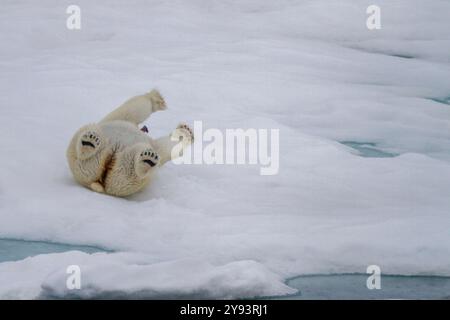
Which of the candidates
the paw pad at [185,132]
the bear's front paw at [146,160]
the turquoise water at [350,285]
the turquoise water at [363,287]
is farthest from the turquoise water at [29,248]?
the paw pad at [185,132]

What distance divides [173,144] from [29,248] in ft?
2.89

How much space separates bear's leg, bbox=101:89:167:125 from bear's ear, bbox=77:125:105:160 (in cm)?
38

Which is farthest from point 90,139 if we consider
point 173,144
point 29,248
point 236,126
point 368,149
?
point 368,149

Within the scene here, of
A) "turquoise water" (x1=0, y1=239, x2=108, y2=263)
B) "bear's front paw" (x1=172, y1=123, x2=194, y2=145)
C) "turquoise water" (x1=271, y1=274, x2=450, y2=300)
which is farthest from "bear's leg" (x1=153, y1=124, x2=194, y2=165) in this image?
"turquoise water" (x1=271, y1=274, x2=450, y2=300)

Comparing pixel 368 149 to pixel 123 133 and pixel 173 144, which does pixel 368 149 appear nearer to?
pixel 173 144

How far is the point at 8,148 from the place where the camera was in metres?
3.62

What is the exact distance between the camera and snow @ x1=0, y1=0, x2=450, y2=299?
2.80 meters

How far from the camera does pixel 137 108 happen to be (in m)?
3.71

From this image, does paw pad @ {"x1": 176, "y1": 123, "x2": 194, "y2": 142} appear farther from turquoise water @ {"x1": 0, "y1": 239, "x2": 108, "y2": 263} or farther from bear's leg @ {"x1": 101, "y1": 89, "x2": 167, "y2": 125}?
turquoise water @ {"x1": 0, "y1": 239, "x2": 108, "y2": 263}

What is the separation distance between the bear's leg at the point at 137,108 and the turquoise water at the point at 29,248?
0.86 metres

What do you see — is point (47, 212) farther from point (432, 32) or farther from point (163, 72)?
point (432, 32)

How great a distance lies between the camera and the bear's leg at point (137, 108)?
364 centimetres

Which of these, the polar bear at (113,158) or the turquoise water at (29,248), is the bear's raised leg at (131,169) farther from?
the turquoise water at (29,248)
